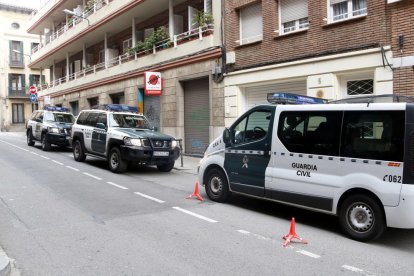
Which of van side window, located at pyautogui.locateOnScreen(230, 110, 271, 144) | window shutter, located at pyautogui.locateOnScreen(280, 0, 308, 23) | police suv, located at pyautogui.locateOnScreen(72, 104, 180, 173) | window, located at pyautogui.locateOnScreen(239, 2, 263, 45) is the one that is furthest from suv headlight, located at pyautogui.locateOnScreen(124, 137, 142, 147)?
window shutter, located at pyautogui.locateOnScreen(280, 0, 308, 23)

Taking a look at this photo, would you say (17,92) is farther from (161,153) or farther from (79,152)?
(161,153)

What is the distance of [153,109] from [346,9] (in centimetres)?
1124

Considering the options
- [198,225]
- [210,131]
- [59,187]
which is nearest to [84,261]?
[198,225]

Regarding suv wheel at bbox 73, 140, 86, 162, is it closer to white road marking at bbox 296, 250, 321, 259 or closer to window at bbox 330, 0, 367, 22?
window at bbox 330, 0, 367, 22

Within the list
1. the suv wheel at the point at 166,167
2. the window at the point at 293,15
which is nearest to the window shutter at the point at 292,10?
the window at the point at 293,15

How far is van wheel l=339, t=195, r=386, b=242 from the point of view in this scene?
5676 millimetres

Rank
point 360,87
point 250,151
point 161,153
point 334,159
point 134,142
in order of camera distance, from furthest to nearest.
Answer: point 161,153 → point 360,87 → point 134,142 → point 250,151 → point 334,159

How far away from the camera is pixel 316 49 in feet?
40.7

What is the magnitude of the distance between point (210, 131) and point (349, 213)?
10578 millimetres

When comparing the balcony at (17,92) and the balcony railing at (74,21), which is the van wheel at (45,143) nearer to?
the balcony railing at (74,21)

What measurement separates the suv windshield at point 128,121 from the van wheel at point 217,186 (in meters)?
5.19

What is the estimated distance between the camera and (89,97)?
27.8m

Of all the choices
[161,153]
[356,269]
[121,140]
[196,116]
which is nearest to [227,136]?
[356,269]

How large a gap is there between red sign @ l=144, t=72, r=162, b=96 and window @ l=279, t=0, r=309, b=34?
721 centimetres
